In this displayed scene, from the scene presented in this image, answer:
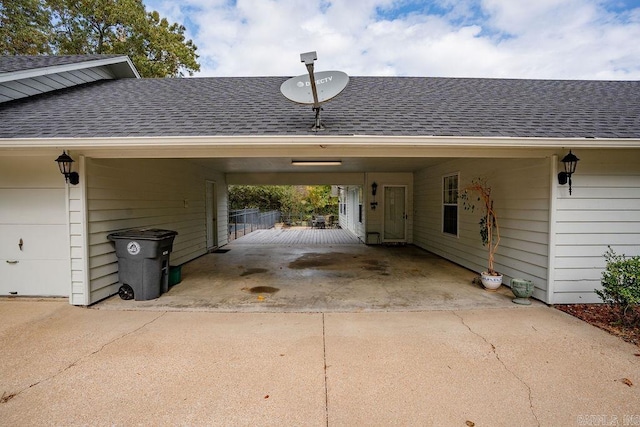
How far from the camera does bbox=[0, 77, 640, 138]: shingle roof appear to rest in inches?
155

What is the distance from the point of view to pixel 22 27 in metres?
11.3

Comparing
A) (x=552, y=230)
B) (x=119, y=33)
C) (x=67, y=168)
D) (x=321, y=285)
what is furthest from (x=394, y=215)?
(x=119, y=33)

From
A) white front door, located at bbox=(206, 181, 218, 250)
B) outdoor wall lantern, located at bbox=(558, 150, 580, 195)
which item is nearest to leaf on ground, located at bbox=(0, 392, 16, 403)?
outdoor wall lantern, located at bbox=(558, 150, 580, 195)

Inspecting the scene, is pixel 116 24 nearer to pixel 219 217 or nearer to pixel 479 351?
pixel 219 217

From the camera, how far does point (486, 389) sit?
2197 mm

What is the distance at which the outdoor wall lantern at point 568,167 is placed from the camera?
3.83m

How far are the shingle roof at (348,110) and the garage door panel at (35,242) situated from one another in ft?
4.66

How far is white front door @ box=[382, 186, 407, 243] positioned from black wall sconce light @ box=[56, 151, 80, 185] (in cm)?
881

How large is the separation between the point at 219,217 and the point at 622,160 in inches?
389

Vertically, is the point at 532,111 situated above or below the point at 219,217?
above

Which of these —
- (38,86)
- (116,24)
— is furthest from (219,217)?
(116,24)

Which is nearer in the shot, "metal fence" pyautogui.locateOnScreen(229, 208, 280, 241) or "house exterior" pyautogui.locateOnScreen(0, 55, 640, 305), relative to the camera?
"house exterior" pyautogui.locateOnScreen(0, 55, 640, 305)

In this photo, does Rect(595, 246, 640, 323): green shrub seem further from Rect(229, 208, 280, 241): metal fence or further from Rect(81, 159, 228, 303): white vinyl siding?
Rect(229, 208, 280, 241): metal fence

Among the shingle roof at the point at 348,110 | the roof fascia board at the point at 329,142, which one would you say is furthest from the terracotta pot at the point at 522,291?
the shingle roof at the point at 348,110
